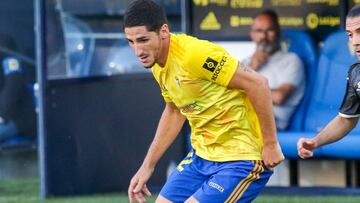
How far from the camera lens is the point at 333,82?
951cm

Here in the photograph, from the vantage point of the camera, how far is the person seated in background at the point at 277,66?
31.2 ft

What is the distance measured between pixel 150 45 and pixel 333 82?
4.16 metres

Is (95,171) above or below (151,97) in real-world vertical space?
below

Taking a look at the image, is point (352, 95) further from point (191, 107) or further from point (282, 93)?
point (282, 93)

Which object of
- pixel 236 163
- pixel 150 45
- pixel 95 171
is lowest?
pixel 95 171

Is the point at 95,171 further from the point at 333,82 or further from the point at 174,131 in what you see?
the point at 174,131

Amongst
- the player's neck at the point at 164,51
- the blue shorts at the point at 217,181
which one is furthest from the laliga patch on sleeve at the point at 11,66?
the player's neck at the point at 164,51

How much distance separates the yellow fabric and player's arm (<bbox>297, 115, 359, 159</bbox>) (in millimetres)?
232

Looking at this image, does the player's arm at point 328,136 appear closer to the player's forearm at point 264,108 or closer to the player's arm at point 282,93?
the player's forearm at point 264,108

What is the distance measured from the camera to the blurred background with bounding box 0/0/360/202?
939 centimetres

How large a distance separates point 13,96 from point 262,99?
6447mm

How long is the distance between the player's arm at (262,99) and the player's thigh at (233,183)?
10 cm

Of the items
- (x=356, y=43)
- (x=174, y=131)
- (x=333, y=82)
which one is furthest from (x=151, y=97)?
(x=356, y=43)

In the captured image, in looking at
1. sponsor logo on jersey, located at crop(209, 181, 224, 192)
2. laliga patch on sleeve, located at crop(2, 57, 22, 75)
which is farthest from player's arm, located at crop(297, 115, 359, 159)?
laliga patch on sleeve, located at crop(2, 57, 22, 75)
